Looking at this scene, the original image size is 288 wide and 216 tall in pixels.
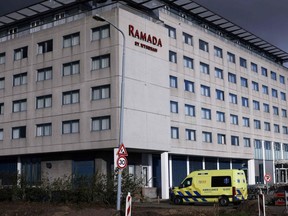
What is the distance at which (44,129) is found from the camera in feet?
145

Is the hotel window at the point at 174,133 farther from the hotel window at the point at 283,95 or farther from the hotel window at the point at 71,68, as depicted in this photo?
the hotel window at the point at 283,95

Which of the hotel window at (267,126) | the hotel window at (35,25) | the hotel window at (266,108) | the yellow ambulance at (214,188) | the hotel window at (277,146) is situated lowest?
the yellow ambulance at (214,188)

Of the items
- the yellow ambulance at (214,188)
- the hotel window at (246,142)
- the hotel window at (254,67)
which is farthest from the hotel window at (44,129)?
the hotel window at (254,67)

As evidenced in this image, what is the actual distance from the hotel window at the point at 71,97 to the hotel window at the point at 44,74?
2.87 meters

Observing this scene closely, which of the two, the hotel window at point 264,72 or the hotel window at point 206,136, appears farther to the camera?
the hotel window at point 264,72

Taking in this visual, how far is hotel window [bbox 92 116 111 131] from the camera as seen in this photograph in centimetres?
3925

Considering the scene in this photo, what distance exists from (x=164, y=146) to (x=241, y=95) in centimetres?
1969

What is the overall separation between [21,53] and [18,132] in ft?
26.3

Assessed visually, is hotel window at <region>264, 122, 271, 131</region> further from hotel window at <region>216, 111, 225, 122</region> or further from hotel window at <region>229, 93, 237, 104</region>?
hotel window at <region>216, 111, 225, 122</region>

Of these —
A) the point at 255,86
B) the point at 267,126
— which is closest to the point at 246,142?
the point at 267,126

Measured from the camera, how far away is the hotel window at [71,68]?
42.7 m

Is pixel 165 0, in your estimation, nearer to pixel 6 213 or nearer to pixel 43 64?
pixel 43 64

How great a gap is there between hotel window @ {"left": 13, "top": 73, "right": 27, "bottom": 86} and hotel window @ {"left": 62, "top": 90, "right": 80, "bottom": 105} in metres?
6.07

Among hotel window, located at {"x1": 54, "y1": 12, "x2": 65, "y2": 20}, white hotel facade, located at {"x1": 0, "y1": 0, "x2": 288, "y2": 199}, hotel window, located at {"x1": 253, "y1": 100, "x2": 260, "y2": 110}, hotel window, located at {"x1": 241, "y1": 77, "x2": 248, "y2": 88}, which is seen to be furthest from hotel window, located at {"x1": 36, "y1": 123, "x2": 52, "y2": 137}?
hotel window, located at {"x1": 253, "y1": 100, "x2": 260, "y2": 110}
